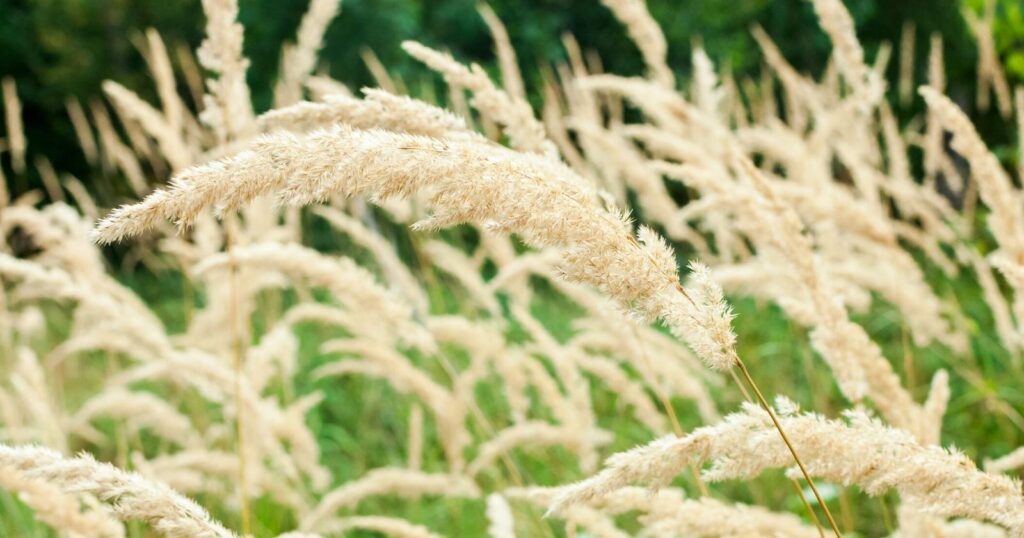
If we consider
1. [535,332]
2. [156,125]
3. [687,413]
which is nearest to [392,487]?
[535,332]

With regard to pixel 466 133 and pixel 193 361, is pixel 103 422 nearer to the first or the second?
pixel 193 361

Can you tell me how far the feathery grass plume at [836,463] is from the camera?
3.50ft

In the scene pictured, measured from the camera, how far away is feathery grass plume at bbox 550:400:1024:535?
1.07m

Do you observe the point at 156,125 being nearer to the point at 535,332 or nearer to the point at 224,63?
the point at 224,63

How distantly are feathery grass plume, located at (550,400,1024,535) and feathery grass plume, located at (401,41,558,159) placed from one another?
72 cm

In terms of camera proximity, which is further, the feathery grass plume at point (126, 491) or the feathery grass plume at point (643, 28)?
the feathery grass plume at point (643, 28)

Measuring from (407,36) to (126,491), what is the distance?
12.3m

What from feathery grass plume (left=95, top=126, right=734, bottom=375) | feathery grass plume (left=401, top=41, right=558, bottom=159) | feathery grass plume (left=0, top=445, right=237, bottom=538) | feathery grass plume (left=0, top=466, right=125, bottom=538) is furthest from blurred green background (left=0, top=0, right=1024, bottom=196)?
feathery grass plume (left=0, top=445, right=237, bottom=538)

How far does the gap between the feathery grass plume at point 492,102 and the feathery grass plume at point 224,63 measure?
441mm

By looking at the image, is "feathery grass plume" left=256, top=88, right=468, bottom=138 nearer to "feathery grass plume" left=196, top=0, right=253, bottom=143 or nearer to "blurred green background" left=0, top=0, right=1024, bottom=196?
"feathery grass plume" left=196, top=0, right=253, bottom=143

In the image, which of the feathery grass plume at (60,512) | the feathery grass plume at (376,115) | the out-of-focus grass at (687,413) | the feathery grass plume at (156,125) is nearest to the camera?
the feathery grass plume at (60,512)

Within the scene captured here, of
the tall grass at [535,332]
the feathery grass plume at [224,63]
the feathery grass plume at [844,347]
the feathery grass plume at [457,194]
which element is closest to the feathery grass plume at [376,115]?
the tall grass at [535,332]

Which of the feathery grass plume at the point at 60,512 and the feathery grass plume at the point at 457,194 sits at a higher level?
the feathery grass plume at the point at 457,194

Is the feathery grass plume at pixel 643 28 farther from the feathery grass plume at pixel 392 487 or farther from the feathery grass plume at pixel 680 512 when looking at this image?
the feathery grass plume at pixel 680 512
